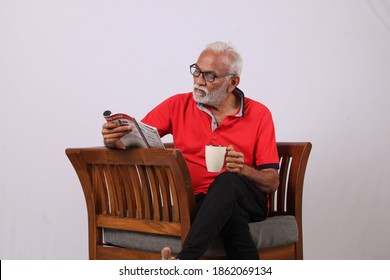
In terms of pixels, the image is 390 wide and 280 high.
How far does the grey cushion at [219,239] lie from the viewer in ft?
9.38

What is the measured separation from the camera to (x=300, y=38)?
4293mm

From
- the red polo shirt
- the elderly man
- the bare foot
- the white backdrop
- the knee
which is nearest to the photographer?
the bare foot

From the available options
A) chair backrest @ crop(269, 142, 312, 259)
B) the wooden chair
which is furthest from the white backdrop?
the wooden chair

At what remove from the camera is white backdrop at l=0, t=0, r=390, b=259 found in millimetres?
4285

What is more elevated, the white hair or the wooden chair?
the white hair

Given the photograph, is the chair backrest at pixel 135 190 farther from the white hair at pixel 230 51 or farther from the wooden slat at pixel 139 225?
the white hair at pixel 230 51

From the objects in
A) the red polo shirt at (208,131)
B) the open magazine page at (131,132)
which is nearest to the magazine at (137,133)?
the open magazine page at (131,132)

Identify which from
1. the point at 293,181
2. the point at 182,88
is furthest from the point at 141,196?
the point at 182,88

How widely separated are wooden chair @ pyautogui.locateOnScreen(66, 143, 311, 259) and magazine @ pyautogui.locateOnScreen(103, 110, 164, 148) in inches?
2.8

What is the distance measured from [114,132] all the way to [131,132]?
63 mm

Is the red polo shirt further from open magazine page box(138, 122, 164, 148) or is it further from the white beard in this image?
open magazine page box(138, 122, 164, 148)
